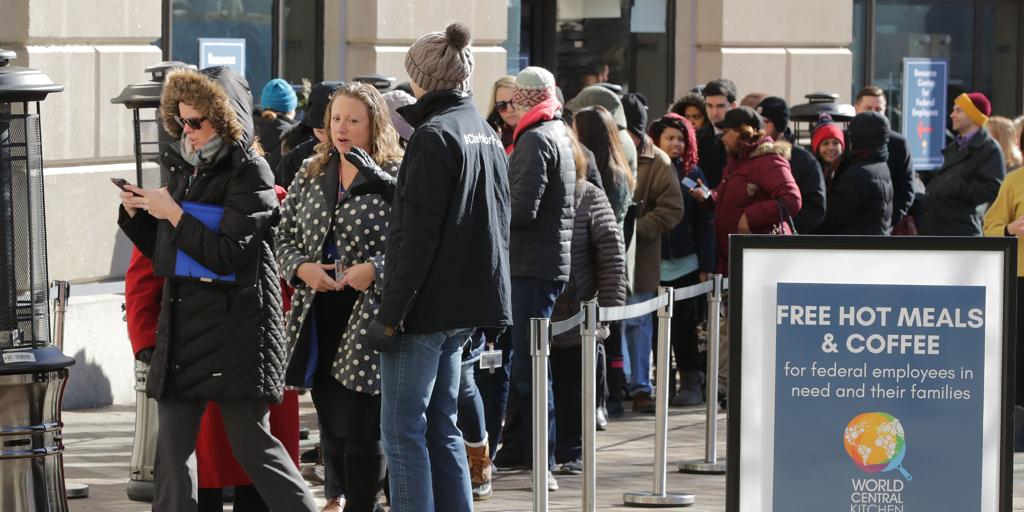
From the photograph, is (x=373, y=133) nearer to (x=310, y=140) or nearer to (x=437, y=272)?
(x=437, y=272)

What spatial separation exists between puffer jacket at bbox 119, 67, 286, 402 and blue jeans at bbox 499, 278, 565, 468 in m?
1.68

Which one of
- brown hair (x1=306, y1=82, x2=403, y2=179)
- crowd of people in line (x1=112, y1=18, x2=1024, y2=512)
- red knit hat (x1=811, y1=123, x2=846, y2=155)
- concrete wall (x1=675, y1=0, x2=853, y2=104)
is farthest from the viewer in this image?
concrete wall (x1=675, y1=0, x2=853, y2=104)

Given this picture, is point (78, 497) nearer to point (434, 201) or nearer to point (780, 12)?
point (434, 201)

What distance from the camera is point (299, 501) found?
6.42 metres

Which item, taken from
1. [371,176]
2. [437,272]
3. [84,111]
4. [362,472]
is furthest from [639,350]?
[437,272]

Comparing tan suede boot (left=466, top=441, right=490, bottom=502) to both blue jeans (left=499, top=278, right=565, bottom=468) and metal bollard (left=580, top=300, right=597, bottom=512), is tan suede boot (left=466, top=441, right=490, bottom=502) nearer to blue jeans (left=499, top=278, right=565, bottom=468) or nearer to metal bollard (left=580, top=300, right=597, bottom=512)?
blue jeans (left=499, top=278, right=565, bottom=468)

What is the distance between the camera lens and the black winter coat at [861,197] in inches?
440

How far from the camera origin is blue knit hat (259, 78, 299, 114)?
1115cm

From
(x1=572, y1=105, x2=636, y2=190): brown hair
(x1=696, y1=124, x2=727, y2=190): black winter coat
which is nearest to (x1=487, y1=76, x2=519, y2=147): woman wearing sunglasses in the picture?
(x1=572, y1=105, x2=636, y2=190): brown hair

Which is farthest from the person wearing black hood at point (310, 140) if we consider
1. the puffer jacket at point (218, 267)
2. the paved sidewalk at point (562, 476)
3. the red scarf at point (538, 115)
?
the puffer jacket at point (218, 267)

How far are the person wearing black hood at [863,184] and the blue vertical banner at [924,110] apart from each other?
22.1 ft

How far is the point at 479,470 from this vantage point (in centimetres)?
789

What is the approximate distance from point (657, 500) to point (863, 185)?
383cm

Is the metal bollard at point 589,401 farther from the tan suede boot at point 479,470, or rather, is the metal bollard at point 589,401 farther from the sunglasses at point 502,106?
the sunglasses at point 502,106
